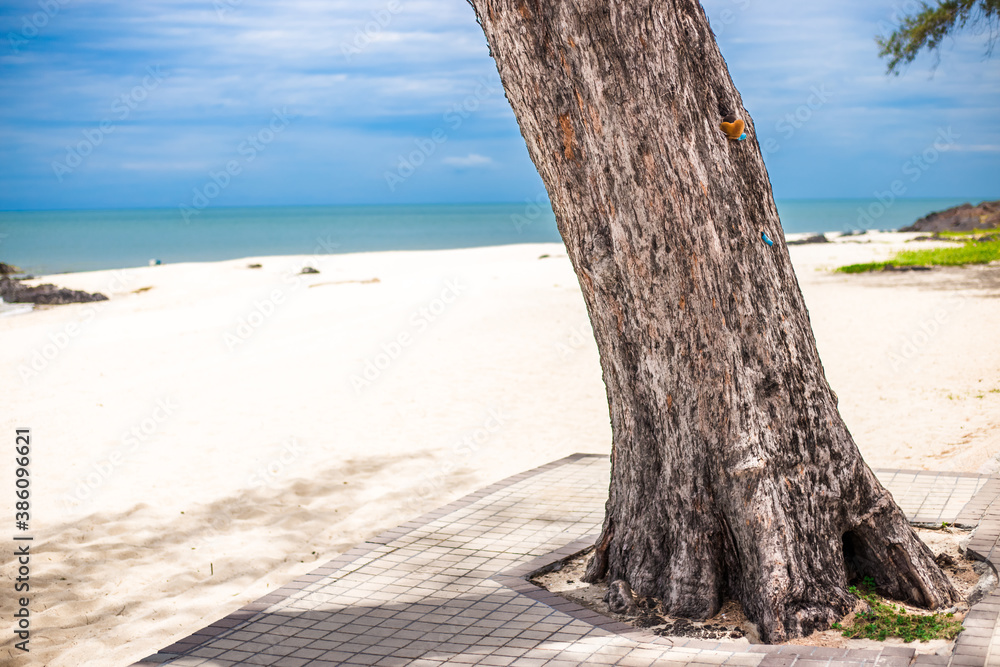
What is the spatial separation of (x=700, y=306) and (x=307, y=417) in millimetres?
6166

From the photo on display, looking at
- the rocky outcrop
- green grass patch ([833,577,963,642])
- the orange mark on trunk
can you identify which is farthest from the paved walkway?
the rocky outcrop

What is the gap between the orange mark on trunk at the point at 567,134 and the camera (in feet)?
11.8

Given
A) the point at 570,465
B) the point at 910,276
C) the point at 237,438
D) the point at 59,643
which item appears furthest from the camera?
the point at 910,276

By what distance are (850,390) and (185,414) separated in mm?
7309

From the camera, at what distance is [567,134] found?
363cm

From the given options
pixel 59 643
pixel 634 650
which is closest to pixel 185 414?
pixel 59 643

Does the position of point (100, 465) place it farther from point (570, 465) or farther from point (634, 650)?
point (634, 650)

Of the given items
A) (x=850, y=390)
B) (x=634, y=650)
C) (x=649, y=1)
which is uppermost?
(x=649, y=1)

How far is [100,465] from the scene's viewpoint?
24.2 ft

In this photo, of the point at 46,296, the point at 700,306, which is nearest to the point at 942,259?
the point at 700,306

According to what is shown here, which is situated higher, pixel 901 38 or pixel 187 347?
pixel 901 38

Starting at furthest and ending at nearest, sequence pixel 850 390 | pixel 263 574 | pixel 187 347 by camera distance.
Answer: pixel 187 347
pixel 850 390
pixel 263 574

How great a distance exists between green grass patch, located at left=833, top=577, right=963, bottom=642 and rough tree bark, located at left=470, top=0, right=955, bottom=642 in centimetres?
9

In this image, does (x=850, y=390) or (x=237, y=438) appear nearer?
(x=237, y=438)
